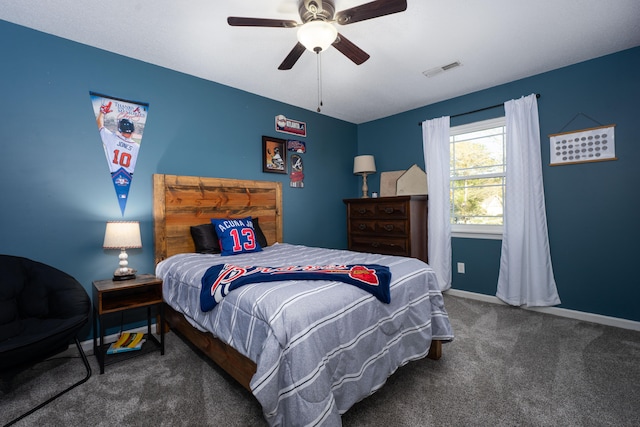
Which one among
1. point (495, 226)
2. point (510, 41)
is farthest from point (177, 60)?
point (495, 226)

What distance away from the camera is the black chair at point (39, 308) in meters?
1.62

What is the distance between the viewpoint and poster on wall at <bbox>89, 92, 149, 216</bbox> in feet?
8.13

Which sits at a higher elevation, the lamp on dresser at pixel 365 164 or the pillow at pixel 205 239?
the lamp on dresser at pixel 365 164

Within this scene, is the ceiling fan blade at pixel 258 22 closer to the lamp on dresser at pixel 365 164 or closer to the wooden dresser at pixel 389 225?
the wooden dresser at pixel 389 225

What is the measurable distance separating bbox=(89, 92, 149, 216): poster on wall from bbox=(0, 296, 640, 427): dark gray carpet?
1385 mm

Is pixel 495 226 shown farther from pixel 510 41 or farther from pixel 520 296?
pixel 510 41

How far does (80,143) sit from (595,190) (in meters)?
4.60

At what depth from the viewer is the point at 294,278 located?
5.19 feet

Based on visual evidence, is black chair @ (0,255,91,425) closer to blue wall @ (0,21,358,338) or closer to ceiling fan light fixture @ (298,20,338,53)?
blue wall @ (0,21,358,338)

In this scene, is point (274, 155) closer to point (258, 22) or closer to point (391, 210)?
point (391, 210)

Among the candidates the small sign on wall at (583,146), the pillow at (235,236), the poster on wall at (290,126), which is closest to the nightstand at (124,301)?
the pillow at (235,236)

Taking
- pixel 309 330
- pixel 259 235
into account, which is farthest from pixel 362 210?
pixel 309 330

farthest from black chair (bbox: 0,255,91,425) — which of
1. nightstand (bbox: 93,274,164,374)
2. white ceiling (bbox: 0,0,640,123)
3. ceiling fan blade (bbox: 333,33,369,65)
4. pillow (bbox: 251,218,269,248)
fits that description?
ceiling fan blade (bbox: 333,33,369,65)

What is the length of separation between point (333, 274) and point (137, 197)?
207 cm
